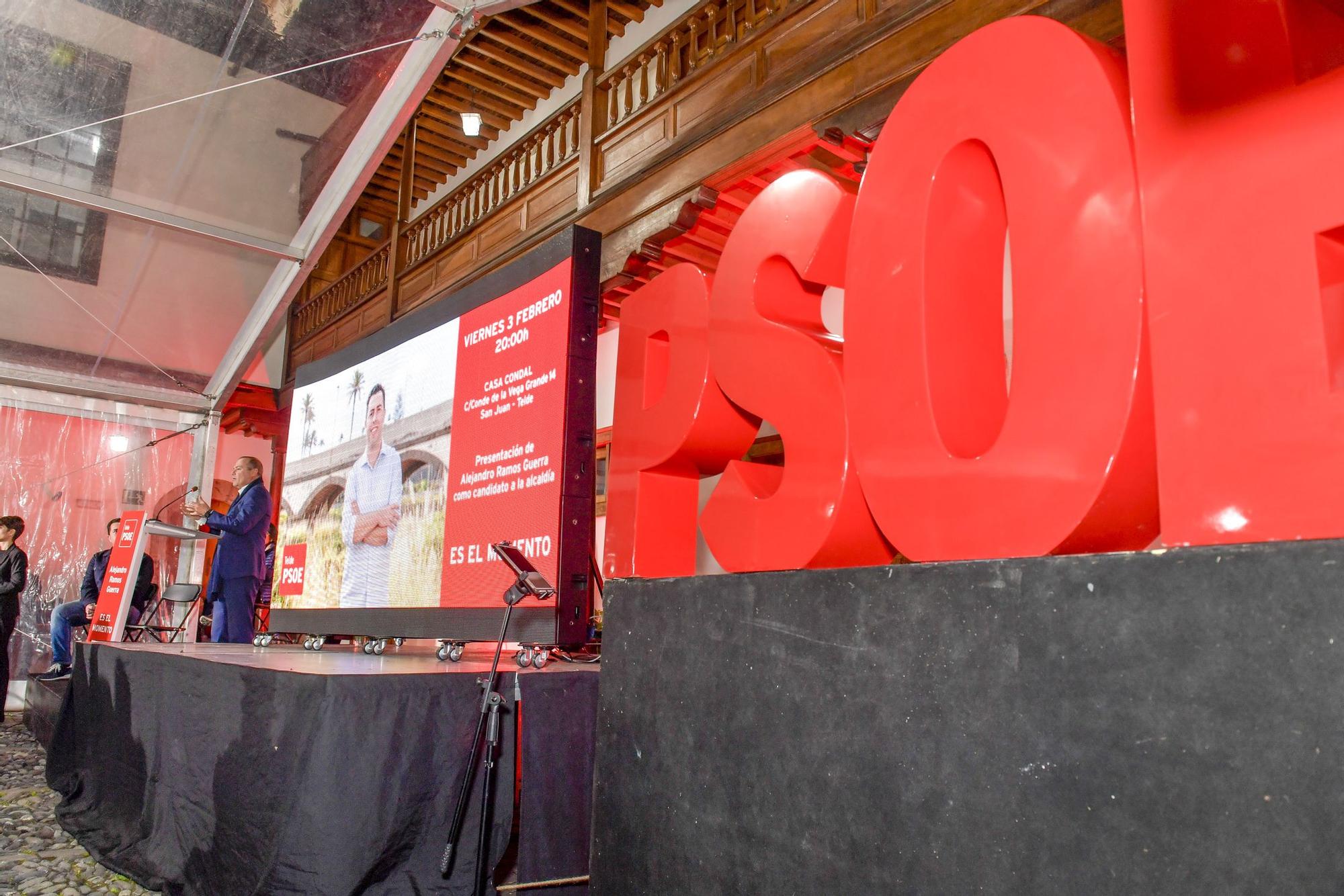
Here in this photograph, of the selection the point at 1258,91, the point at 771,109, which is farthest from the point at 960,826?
the point at 771,109

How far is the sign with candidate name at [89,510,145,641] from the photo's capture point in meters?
4.41

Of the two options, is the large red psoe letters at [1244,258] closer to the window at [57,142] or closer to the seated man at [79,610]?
the window at [57,142]

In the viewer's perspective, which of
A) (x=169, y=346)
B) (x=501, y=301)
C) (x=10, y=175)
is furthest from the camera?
(x=169, y=346)

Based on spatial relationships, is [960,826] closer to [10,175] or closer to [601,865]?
[601,865]

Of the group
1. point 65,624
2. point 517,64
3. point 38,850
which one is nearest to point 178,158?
point 38,850

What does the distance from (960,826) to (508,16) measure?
6.75 metres

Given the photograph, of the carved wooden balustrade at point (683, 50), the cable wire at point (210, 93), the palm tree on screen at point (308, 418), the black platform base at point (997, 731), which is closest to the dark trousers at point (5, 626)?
the palm tree on screen at point (308, 418)

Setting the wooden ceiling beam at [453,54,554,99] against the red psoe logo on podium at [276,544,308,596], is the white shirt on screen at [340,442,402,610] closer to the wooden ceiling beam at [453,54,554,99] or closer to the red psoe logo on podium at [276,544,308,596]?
the red psoe logo on podium at [276,544,308,596]

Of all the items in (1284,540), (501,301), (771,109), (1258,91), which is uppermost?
(771,109)

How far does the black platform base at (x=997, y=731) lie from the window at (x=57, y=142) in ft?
11.9

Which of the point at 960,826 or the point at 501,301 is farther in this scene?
the point at 501,301

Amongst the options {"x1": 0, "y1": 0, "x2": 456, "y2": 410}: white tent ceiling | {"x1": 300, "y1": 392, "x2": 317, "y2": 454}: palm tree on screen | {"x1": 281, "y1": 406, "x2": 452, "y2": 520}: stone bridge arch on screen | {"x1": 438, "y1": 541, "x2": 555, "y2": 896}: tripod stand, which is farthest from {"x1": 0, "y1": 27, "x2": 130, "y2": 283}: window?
{"x1": 438, "y1": 541, "x2": 555, "y2": 896}: tripod stand

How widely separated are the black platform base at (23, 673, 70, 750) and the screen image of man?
1483mm

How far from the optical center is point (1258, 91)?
93 cm
